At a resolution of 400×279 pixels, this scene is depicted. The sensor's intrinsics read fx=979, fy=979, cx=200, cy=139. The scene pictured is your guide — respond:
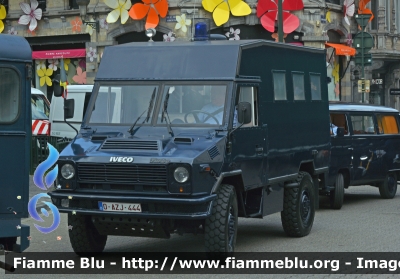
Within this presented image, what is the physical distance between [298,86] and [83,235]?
442 centimetres

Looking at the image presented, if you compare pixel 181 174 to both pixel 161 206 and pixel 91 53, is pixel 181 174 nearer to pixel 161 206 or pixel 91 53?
pixel 161 206

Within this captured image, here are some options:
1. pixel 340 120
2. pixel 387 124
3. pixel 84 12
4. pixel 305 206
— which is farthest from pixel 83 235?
pixel 84 12

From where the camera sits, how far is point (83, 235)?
37.2 feet

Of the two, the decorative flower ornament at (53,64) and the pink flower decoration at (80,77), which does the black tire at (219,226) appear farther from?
the decorative flower ornament at (53,64)

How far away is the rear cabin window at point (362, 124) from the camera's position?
63.0 feet

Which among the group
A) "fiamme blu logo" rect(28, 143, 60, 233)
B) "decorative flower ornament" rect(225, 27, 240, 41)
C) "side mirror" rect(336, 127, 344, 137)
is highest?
"decorative flower ornament" rect(225, 27, 240, 41)

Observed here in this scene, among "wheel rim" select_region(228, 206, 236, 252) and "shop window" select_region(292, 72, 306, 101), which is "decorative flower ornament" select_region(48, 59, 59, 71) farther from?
"wheel rim" select_region(228, 206, 236, 252)

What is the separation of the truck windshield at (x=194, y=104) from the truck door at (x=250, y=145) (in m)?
0.23

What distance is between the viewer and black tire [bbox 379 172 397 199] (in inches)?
805

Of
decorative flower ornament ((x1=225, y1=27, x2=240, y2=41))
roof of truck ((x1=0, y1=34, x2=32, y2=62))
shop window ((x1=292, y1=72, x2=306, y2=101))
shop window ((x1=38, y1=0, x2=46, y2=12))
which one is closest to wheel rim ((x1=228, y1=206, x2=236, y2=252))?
roof of truck ((x1=0, y1=34, x2=32, y2=62))

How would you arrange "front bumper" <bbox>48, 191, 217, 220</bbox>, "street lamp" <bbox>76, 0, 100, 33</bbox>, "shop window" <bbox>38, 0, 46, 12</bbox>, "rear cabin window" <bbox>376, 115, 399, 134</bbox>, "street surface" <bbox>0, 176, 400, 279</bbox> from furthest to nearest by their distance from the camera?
"shop window" <bbox>38, 0, 46, 12</bbox> → "street lamp" <bbox>76, 0, 100, 33</bbox> → "rear cabin window" <bbox>376, 115, 399, 134</bbox> → "street surface" <bbox>0, 176, 400, 279</bbox> → "front bumper" <bbox>48, 191, 217, 220</bbox>

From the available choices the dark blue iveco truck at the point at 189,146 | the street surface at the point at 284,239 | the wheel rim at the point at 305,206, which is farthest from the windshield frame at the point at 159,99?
the wheel rim at the point at 305,206

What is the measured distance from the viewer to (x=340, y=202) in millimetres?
18078

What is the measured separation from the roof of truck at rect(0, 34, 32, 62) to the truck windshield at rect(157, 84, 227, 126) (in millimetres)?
2127
